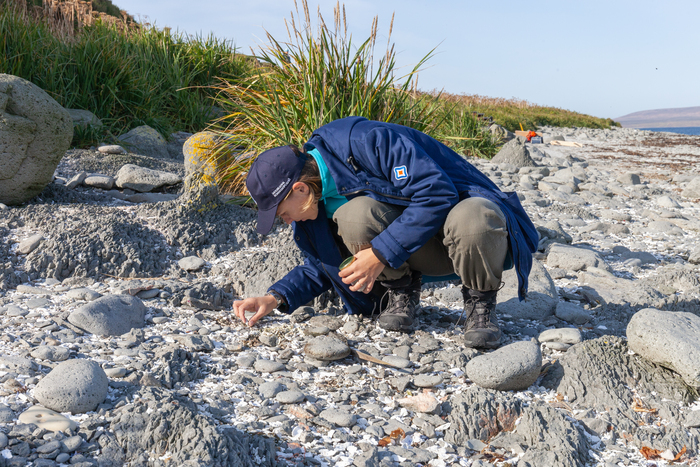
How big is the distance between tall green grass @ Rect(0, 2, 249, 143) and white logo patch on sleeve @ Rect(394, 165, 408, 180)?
10.9 feet

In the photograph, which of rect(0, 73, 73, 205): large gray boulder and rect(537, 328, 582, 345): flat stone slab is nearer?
rect(537, 328, 582, 345): flat stone slab

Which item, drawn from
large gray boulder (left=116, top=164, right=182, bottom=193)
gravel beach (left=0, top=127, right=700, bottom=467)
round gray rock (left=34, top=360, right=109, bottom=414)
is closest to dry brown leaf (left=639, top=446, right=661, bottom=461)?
gravel beach (left=0, top=127, right=700, bottom=467)

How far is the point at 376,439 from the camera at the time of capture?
66.3 inches

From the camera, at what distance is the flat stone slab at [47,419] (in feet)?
5.04

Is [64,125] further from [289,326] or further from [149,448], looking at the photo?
[149,448]

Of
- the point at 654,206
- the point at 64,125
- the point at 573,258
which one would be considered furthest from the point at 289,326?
the point at 654,206

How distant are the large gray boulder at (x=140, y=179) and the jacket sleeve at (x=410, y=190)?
9.37 ft

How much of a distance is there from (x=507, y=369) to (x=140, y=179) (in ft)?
11.4

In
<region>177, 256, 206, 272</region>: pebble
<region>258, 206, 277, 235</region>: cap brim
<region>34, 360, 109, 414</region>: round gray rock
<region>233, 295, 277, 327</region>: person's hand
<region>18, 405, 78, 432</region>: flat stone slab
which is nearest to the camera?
<region>18, 405, 78, 432</region>: flat stone slab

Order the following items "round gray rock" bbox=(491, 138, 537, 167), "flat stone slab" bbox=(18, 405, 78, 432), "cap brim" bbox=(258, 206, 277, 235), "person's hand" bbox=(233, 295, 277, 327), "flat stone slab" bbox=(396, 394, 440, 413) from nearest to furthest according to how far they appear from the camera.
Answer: "flat stone slab" bbox=(18, 405, 78, 432), "flat stone slab" bbox=(396, 394, 440, 413), "cap brim" bbox=(258, 206, 277, 235), "person's hand" bbox=(233, 295, 277, 327), "round gray rock" bbox=(491, 138, 537, 167)

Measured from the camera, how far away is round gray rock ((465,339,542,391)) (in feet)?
6.34

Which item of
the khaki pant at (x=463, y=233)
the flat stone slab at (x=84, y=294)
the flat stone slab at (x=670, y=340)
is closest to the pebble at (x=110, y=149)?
the flat stone slab at (x=84, y=294)

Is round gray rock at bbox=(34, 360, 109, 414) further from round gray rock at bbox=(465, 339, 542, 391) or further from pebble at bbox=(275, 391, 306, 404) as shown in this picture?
round gray rock at bbox=(465, 339, 542, 391)

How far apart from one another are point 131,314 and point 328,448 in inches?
A: 49.2
